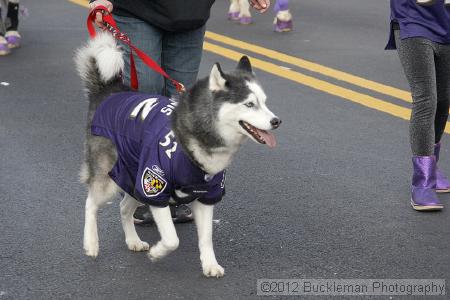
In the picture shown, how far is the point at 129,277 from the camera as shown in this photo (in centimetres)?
452

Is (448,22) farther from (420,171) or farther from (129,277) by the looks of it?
(129,277)

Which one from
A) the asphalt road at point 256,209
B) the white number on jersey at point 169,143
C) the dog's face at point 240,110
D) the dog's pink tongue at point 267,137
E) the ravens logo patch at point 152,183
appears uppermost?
the dog's face at point 240,110

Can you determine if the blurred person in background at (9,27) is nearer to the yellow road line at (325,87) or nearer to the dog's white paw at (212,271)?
the yellow road line at (325,87)

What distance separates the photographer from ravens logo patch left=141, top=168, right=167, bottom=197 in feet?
13.9

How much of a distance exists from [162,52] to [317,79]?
3944 millimetres

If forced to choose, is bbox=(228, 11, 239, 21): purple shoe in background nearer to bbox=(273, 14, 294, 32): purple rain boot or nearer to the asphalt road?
bbox=(273, 14, 294, 32): purple rain boot

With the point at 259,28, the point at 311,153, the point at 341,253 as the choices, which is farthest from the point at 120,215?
the point at 259,28

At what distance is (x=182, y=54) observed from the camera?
16.9 feet

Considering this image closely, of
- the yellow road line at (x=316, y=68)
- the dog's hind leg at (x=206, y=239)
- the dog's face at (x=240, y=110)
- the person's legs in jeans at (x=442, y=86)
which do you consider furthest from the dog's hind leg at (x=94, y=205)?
the yellow road line at (x=316, y=68)

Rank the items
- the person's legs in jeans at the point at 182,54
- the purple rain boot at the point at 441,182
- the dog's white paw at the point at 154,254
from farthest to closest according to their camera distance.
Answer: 1. the purple rain boot at the point at 441,182
2. the person's legs in jeans at the point at 182,54
3. the dog's white paw at the point at 154,254

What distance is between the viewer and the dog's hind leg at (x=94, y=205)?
467 cm

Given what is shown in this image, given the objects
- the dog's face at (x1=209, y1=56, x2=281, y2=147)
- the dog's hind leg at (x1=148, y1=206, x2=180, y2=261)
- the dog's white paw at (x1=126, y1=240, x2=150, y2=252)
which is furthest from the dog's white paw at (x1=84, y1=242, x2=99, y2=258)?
the dog's face at (x1=209, y1=56, x2=281, y2=147)

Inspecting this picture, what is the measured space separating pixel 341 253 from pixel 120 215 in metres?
1.42

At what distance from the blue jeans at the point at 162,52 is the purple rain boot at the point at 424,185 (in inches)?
61.5
